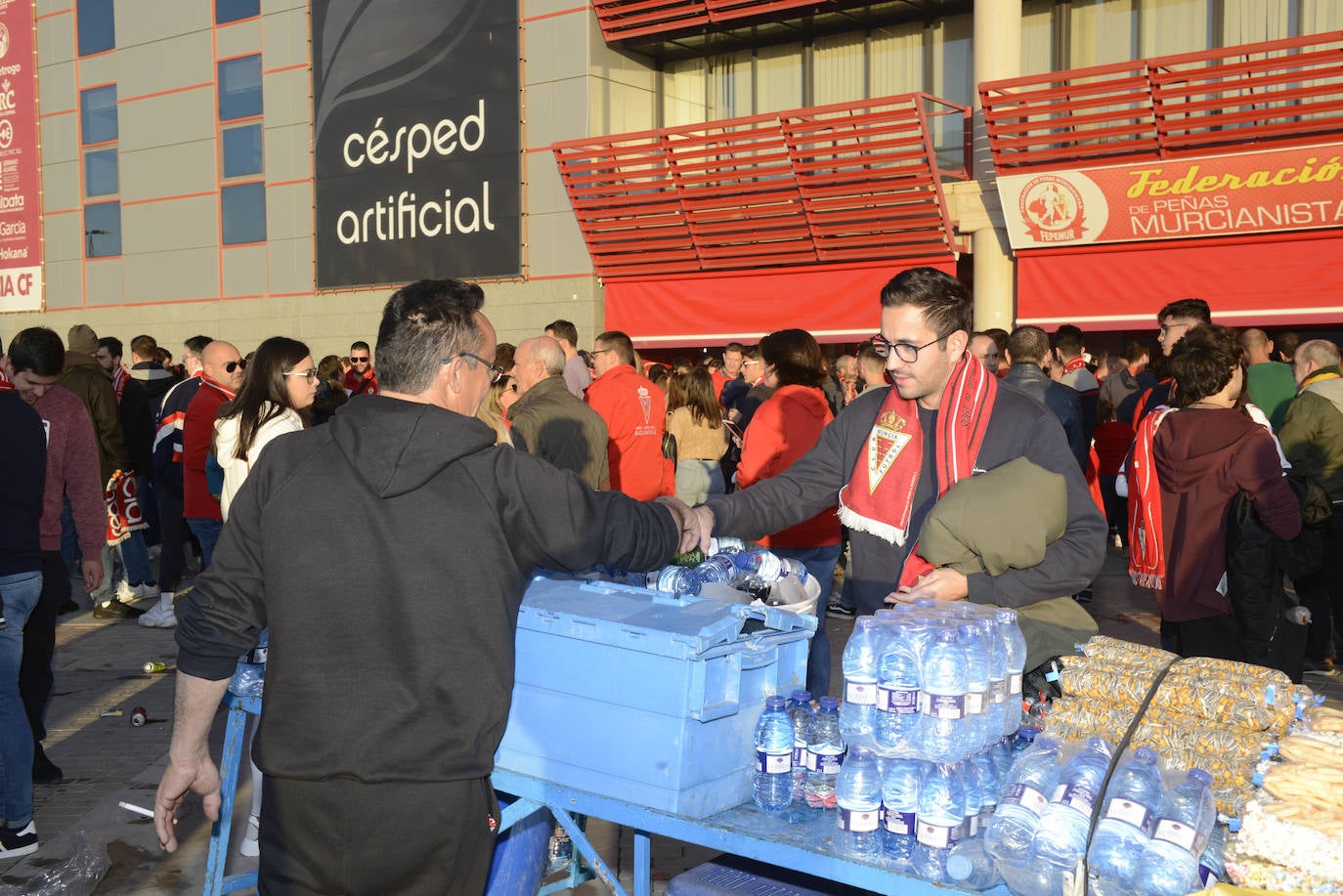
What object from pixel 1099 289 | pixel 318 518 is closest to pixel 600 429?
pixel 318 518

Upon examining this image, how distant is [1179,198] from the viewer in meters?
14.3

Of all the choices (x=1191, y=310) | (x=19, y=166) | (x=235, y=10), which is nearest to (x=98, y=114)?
(x=19, y=166)

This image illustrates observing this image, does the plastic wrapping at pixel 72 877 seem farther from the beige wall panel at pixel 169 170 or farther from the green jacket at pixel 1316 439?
the beige wall panel at pixel 169 170

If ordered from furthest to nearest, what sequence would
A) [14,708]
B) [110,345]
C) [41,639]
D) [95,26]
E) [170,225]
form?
[95,26] → [170,225] → [110,345] → [41,639] → [14,708]

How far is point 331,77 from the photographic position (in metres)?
21.2

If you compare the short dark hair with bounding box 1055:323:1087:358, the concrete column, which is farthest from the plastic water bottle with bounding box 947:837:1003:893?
the concrete column

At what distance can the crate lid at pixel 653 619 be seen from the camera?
296cm

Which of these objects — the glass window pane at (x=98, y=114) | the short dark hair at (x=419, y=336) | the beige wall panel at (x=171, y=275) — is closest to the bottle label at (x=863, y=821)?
the short dark hair at (x=419, y=336)

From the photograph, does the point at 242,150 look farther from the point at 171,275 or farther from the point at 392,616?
the point at 392,616

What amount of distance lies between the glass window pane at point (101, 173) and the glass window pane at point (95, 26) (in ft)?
6.95

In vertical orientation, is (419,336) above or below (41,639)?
above

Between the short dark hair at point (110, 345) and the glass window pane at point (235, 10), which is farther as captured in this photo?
the glass window pane at point (235, 10)

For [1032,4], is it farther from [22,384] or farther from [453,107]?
[22,384]

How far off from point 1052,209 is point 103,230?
19568mm
